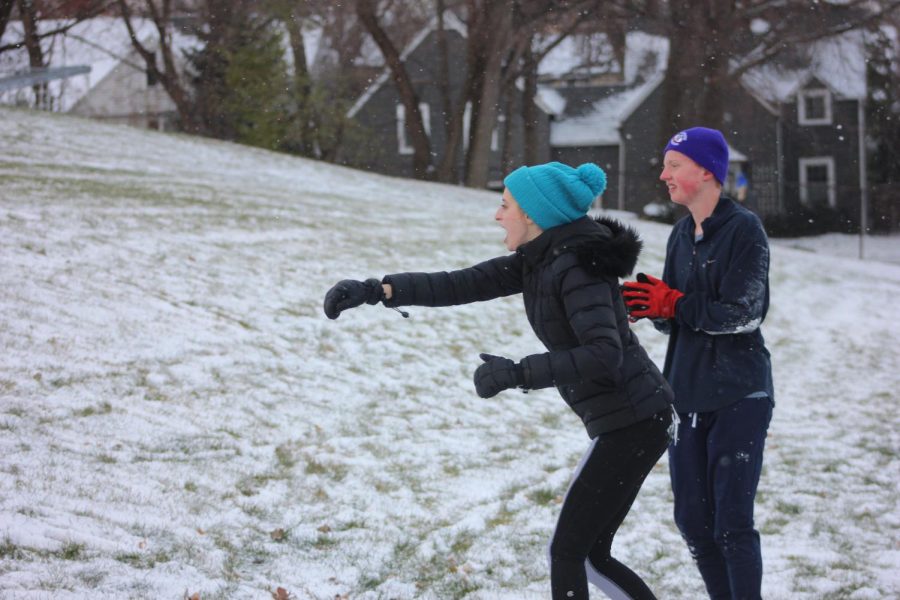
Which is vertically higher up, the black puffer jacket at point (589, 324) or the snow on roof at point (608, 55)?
the snow on roof at point (608, 55)

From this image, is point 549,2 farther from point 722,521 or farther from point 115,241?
point 722,521

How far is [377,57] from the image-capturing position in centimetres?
4275

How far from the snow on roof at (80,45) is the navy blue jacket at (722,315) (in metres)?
32.2

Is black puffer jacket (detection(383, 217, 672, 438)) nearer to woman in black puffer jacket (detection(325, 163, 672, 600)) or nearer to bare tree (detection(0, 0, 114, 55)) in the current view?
woman in black puffer jacket (detection(325, 163, 672, 600))

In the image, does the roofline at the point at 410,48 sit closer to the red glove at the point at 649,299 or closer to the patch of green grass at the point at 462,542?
the patch of green grass at the point at 462,542

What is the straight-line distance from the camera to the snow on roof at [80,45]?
113 feet

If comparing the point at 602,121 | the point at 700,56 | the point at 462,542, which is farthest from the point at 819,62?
the point at 462,542

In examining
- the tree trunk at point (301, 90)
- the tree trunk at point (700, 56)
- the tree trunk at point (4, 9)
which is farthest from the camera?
the tree trunk at point (301, 90)

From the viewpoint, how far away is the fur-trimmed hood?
3346mm

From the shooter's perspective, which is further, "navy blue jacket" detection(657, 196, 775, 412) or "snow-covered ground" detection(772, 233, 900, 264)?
"snow-covered ground" detection(772, 233, 900, 264)

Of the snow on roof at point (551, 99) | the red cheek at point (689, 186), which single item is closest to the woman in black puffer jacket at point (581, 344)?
the red cheek at point (689, 186)

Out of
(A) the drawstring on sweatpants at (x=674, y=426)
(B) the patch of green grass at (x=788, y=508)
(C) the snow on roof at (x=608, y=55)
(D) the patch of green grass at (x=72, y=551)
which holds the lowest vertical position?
(B) the patch of green grass at (x=788, y=508)

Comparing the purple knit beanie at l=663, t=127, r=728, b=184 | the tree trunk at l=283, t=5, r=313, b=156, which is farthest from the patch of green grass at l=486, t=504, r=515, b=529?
the tree trunk at l=283, t=5, r=313, b=156

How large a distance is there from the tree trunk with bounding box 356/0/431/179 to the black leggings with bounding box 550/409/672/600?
24759 mm
